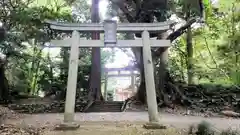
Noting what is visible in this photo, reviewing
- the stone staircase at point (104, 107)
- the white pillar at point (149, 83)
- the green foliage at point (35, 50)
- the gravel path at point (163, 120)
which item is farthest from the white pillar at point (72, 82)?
the green foliage at point (35, 50)

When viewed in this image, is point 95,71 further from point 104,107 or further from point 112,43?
point 112,43

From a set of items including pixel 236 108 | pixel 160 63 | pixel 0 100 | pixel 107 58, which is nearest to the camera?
pixel 236 108

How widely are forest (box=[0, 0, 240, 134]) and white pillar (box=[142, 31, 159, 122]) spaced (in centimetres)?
392

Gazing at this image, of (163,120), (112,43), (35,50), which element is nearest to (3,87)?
(35,50)

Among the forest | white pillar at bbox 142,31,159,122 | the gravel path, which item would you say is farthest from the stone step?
white pillar at bbox 142,31,159,122

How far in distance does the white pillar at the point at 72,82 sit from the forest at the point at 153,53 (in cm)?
446

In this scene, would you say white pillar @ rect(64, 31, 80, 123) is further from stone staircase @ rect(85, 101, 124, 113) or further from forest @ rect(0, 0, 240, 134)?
stone staircase @ rect(85, 101, 124, 113)

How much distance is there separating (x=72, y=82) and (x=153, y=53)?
247 inches

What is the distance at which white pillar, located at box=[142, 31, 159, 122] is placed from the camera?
621cm

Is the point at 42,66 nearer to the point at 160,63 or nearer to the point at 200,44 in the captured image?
the point at 160,63

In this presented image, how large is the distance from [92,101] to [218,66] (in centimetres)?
603

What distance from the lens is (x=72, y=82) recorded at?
6211 mm

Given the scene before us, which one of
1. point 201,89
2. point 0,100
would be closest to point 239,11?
point 201,89

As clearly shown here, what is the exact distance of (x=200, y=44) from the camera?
14180mm
